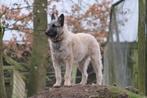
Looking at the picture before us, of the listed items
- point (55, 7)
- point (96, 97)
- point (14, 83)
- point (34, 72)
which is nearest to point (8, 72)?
point (14, 83)

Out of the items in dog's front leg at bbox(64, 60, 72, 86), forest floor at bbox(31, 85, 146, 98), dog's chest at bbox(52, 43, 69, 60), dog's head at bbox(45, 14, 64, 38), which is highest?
dog's head at bbox(45, 14, 64, 38)

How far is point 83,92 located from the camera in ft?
27.7

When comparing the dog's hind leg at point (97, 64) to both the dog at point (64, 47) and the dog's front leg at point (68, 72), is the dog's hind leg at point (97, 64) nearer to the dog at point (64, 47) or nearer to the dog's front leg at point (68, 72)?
the dog at point (64, 47)

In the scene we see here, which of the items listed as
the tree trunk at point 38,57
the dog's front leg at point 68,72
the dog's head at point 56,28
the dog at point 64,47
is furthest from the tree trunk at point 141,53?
the tree trunk at point 38,57

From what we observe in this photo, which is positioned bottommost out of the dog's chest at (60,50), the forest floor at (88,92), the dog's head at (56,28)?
the forest floor at (88,92)

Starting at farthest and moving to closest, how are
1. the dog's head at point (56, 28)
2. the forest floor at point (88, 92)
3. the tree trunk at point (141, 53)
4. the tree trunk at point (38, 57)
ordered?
the tree trunk at point (38, 57)
the tree trunk at point (141, 53)
the dog's head at point (56, 28)
the forest floor at point (88, 92)

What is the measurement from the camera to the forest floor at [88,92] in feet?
27.3

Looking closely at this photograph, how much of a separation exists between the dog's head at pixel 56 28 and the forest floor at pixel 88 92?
3.40 feet

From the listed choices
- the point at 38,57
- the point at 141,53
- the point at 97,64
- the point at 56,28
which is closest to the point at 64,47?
the point at 56,28

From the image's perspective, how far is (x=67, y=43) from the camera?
30.5 feet

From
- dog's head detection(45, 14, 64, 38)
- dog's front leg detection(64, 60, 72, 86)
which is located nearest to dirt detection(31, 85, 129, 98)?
dog's front leg detection(64, 60, 72, 86)

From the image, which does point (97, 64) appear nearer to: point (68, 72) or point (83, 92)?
point (68, 72)

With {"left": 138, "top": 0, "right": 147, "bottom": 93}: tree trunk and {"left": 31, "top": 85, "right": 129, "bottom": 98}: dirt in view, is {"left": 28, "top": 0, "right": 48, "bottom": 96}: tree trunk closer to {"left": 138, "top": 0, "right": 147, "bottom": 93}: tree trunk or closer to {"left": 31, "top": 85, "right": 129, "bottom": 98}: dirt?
{"left": 138, "top": 0, "right": 147, "bottom": 93}: tree trunk

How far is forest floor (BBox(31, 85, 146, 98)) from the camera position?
8.32 meters
